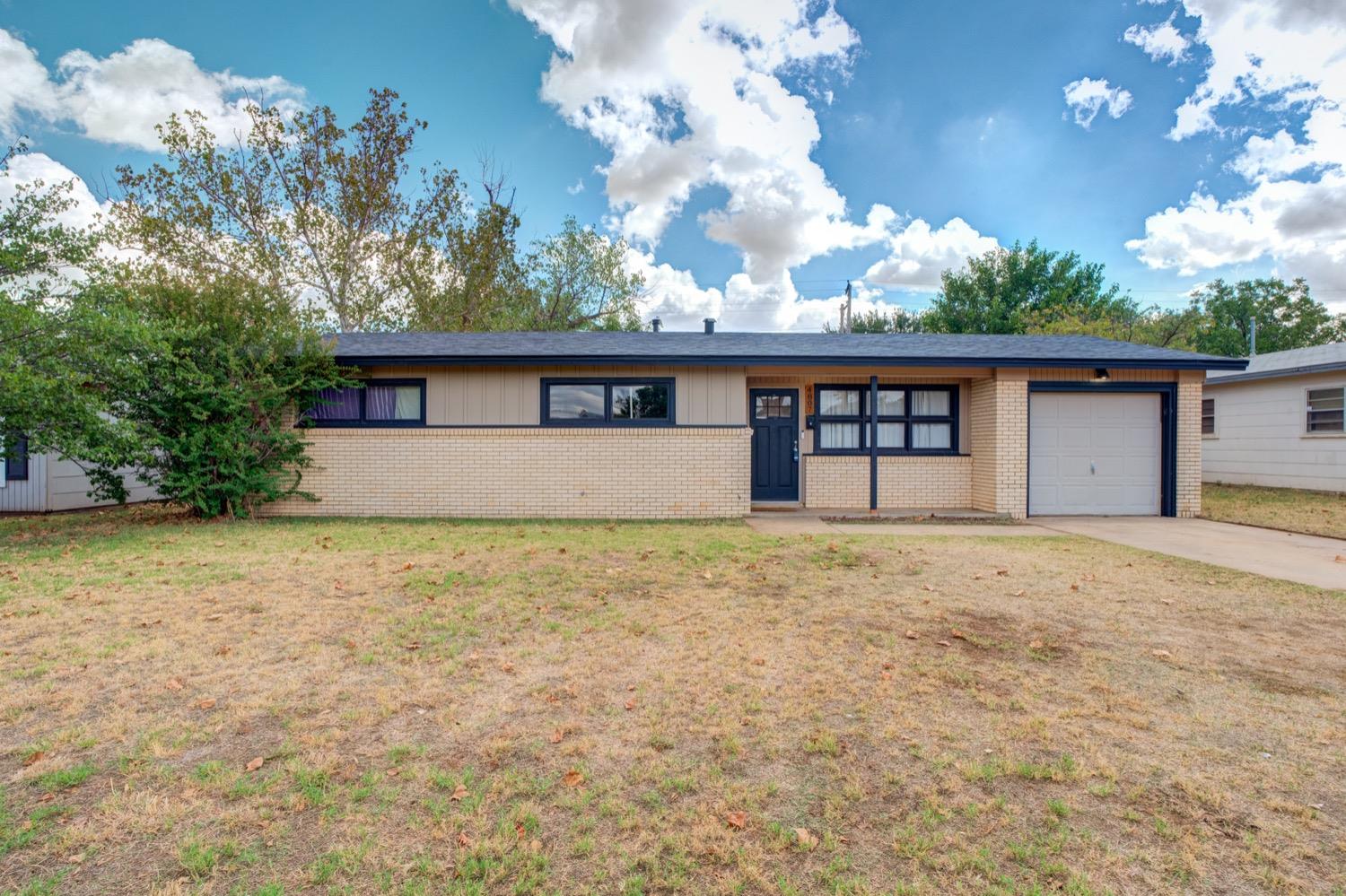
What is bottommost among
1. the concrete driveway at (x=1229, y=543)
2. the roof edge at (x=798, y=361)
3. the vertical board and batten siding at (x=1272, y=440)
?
the concrete driveway at (x=1229, y=543)

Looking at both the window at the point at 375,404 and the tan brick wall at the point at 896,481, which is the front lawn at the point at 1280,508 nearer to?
the tan brick wall at the point at 896,481

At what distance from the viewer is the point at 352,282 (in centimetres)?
2109

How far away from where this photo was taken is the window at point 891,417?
1202 centimetres

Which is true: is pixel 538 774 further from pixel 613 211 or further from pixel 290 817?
pixel 613 211

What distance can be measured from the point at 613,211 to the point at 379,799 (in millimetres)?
26710

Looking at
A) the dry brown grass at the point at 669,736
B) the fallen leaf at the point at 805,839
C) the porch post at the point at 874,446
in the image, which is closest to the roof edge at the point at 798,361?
the porch post at the point at 874,446

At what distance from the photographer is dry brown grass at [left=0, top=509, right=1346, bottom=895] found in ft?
6.68

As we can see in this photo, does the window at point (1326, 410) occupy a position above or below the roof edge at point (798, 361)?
below

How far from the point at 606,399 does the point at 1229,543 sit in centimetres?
935

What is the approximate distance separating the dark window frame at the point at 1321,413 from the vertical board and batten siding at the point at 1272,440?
0.05m

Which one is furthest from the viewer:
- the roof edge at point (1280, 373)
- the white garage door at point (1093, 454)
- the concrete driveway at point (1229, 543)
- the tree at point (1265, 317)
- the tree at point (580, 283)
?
the tree at point (1265, 317)

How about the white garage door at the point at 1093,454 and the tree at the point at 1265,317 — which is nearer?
the white garage door at the point at 1093,454

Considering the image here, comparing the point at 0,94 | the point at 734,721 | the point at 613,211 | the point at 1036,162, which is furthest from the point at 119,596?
the point at 613,211

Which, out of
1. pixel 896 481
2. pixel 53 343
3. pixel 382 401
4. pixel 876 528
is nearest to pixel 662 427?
pixel 876 528
